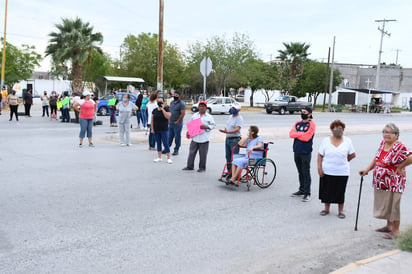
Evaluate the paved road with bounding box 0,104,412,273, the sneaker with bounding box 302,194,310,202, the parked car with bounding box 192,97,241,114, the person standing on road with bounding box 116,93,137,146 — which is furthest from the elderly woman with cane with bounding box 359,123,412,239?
the parked car with bounding box 192,97,241,114

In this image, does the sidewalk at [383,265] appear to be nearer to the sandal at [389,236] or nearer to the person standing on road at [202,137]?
the sandal at [389,236]

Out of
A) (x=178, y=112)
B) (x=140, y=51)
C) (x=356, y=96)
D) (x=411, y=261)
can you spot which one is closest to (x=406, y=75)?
(x=356, y=96)

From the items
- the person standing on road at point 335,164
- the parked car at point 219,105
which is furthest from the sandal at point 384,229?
the parked car at point 219,105

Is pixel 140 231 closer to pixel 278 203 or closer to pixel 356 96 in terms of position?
pixel 278 203

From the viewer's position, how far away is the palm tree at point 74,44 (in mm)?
35719

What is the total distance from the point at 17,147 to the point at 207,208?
8.07 meters

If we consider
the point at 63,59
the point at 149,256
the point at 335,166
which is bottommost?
Answer: the point at 149,256

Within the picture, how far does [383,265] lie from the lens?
14.9 feet

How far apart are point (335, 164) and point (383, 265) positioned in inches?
84.4

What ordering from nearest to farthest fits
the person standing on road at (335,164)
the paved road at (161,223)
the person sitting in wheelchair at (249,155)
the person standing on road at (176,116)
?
the paved road at (161,223), the person standing on road at (335,164), the person sitting in wheelchair at (249,155), the person standing on road at (176,116)

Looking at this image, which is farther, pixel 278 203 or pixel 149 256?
pixel 278 203

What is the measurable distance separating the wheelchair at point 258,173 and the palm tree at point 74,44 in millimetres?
29169

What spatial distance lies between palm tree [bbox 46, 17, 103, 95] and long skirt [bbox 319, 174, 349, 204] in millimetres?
31489

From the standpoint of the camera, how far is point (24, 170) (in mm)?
9391
